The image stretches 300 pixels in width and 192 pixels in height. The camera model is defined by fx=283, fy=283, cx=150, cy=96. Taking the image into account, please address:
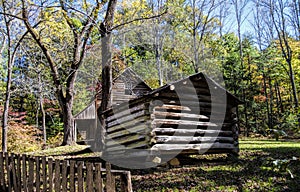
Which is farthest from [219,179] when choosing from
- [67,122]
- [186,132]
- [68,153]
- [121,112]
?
[67,122]

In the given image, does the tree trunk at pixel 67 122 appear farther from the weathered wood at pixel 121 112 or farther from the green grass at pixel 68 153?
the weathered wood at pixel 121 112

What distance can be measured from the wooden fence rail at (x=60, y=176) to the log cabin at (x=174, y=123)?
147 inches

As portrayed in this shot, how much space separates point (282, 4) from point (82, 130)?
24624 millimetres

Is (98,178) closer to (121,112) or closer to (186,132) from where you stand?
(186,132)

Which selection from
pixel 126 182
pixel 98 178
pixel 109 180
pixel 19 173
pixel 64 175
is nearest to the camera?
pixel 126 182

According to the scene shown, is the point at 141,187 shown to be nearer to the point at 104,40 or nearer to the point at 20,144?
the point at 104,40

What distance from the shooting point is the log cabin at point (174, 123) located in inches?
356

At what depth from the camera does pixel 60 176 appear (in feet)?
15.8

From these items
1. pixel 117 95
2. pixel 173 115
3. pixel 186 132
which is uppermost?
pixel 117 95

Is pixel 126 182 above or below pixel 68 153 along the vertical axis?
above

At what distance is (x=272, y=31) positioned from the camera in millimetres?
31641

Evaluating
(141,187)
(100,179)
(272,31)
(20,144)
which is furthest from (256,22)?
(100,179)

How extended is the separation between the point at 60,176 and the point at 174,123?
5252 millimetres

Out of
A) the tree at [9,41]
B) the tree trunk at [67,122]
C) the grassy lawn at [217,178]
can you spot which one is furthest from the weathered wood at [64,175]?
the tree trunk at [67,122]
